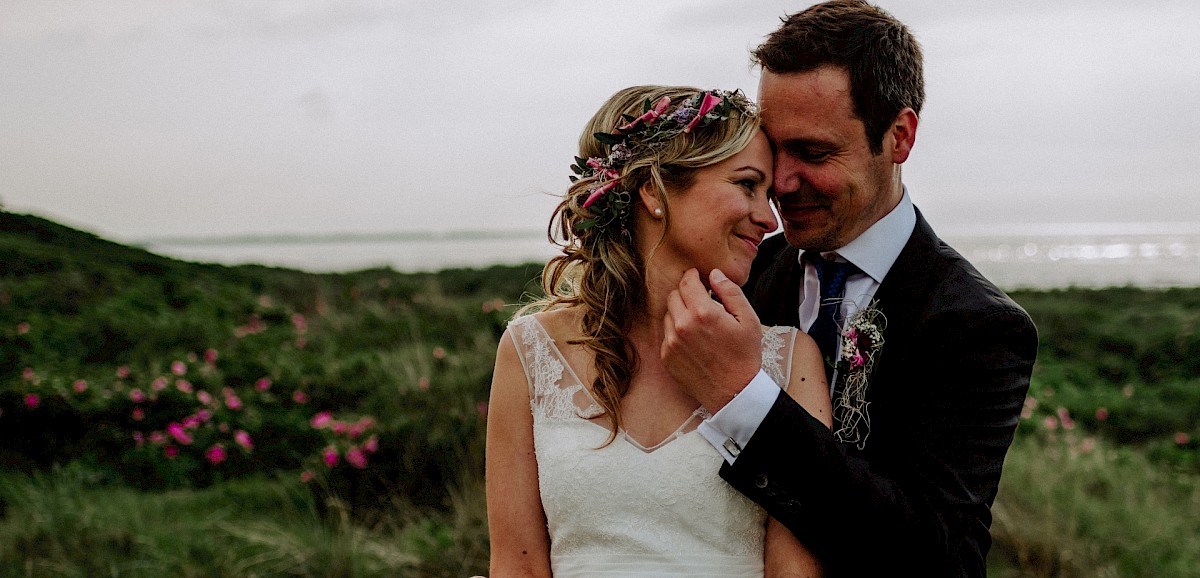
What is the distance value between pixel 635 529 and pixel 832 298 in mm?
1118

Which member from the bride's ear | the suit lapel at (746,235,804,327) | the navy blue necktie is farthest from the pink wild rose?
the bride's ear

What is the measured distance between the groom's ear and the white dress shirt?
0.46 ft

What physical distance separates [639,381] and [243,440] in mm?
5798

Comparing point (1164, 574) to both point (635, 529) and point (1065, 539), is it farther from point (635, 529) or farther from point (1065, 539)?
point (635, 529)

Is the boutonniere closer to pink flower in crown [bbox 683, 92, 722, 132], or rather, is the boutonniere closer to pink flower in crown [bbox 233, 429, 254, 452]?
pink flower in crown [bbox 683, 92, 722, 132]

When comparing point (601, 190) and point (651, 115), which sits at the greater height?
point (651, 115)

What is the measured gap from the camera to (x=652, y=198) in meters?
3.00

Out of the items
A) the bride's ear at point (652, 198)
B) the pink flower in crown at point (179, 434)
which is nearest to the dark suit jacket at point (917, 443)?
the bride's ear at point (652, 198)

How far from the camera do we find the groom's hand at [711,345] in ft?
8.66

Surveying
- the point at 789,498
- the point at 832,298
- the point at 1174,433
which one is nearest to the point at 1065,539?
the point at 832,298

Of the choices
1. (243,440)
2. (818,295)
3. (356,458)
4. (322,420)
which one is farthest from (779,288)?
(243,440)

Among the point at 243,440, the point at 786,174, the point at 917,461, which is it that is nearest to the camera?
the point at 917,461

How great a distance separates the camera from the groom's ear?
3469mm

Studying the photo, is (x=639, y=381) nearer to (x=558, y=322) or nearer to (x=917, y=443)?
(x=558, y=322)
